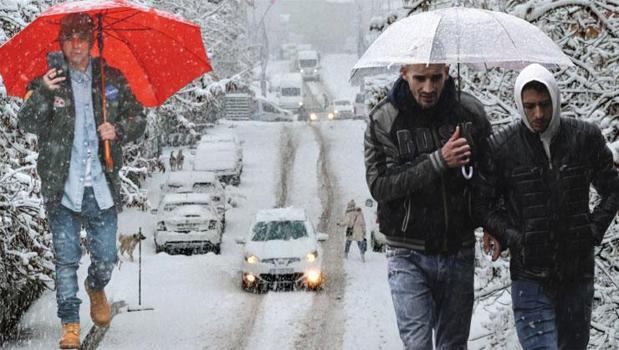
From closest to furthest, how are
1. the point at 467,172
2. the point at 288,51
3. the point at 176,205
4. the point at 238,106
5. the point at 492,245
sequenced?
the point at 467,172 → the point at 492,245 → the point at 176,205 → the point at 238,106 → the point at 288,51

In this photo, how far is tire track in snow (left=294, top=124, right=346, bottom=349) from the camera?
1777 cm

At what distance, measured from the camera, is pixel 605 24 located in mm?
9062

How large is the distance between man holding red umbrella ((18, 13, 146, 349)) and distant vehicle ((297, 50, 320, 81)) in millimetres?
86090

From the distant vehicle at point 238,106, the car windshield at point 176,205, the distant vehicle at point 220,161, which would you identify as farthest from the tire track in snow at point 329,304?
the distant vehicle at point 238,106

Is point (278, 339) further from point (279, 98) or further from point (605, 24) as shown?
point (279, 98)

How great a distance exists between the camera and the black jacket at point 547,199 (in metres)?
5.52

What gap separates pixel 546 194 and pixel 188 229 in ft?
78.4

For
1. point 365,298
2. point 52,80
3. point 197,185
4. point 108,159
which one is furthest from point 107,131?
point 197,185

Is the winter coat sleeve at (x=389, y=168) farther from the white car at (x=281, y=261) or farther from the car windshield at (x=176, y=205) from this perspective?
the car windshield at (x=176, y=205)

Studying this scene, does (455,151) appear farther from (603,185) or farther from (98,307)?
(98,307)

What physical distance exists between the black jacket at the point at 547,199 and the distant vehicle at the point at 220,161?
35.7 m

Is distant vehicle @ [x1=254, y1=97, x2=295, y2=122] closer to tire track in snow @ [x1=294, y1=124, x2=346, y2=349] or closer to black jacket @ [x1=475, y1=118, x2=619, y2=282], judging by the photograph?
tire track in snow @ [x1=294, y1=124, x2=346, y2=349]

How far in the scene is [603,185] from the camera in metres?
5.72

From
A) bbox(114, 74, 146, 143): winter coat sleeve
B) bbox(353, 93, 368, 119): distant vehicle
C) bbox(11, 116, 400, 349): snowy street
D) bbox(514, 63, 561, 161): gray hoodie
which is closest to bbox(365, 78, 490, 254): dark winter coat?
bbox(514, 63, 561, 161): gray hoodie
